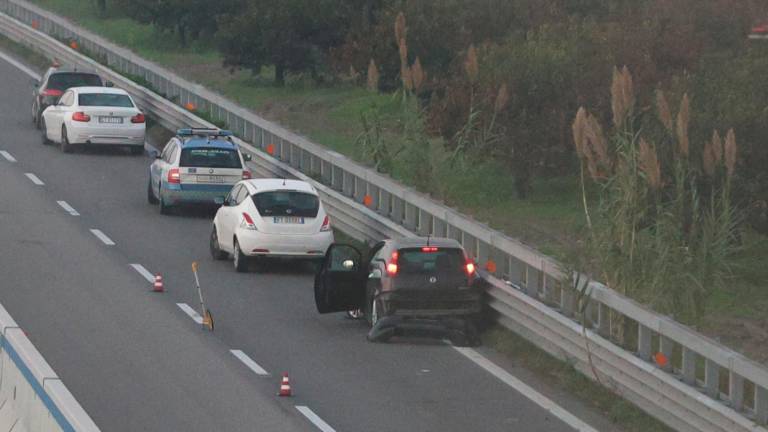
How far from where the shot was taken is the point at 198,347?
2145 cm

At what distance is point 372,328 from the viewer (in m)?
22.2

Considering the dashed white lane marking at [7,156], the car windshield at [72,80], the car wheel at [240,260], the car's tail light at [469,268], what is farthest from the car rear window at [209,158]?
the car windshield at [72,80]

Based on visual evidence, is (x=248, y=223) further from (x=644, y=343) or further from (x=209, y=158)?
(x=644, y=343)

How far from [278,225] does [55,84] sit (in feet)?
55.6

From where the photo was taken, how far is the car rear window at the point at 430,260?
21750mm

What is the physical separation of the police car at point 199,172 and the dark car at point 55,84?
10.6 metres

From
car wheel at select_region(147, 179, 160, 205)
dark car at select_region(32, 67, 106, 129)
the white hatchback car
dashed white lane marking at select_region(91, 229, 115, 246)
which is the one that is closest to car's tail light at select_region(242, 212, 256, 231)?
the white hatchback car

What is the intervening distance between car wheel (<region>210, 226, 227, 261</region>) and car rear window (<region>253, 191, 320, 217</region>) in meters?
1.29

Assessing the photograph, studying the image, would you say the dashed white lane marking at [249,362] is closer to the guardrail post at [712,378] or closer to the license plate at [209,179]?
the guardrail post at [712,378]

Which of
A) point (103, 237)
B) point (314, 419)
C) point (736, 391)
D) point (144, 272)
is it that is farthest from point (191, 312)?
point (736, 391)

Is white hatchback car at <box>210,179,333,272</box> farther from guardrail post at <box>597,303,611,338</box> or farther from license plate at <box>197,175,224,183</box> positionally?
guardrail post at <box>597,303,611,338</box>

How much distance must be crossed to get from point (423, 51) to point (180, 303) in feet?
75.2

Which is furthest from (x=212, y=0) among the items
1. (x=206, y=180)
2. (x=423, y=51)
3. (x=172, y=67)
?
(x=206, y=180)

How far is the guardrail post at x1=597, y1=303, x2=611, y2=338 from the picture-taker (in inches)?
777
